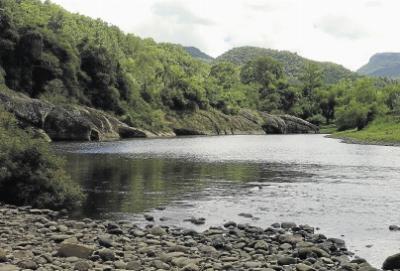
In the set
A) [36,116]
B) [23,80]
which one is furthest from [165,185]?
[23,80]

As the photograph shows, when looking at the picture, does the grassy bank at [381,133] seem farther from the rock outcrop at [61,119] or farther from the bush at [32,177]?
the bush at [32,177]

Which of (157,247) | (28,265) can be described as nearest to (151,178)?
(157,247)

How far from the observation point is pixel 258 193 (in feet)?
151

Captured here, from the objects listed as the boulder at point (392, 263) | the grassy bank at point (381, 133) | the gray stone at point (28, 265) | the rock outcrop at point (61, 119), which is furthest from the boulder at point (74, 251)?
the grassy bank at point (381, 133)

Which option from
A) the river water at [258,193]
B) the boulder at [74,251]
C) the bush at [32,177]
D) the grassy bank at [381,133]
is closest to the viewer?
the boulder at [74,251]

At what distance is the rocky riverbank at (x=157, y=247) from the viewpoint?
68.7ft

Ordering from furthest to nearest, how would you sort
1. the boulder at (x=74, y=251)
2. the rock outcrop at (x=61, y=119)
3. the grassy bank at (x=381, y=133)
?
the grassy bank at (x=381, y=133), the rock outcrop at (x=61, y=119), the boulder at (x=74, y=251)

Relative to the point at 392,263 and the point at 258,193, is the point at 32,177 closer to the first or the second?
the point at 258,193

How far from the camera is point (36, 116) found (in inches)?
4820

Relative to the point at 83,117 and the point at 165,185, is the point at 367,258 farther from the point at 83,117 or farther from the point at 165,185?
the point at 83,117

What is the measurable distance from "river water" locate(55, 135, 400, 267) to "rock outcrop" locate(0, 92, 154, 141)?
165ft

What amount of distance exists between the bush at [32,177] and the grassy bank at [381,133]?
350 feet

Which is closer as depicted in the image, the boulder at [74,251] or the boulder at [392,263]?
the boulder at [74,251]

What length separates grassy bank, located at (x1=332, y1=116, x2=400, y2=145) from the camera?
13525 centimetres
